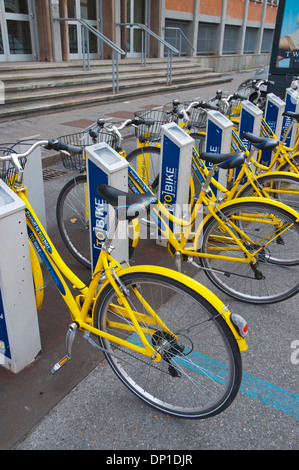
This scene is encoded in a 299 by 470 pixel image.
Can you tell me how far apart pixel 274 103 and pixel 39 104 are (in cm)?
570

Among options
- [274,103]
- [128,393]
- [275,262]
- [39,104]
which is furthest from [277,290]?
[39,104]

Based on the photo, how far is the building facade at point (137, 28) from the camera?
36.1 ft

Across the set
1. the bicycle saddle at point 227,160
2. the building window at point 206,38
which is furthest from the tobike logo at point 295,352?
the building window at point 206,38

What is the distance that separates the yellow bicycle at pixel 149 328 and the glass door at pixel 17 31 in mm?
9896

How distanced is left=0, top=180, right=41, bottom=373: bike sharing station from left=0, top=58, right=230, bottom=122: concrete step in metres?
6.82

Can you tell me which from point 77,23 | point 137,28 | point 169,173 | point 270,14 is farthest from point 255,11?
point 169,173

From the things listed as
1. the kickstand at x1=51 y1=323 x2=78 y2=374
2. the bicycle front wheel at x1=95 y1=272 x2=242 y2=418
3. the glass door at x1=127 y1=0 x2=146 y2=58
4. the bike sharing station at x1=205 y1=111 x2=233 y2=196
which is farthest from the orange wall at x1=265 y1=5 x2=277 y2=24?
the kickstand at x1=51 y1=323 x2=78 y2=374

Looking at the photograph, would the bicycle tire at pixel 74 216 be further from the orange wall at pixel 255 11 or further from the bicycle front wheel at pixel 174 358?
the orange wall at pixel 255 11

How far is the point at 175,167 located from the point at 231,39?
22.4 meters

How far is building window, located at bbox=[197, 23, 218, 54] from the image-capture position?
19689mm

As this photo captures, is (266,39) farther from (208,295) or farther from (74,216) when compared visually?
(208,295)

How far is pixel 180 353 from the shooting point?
2.15 m

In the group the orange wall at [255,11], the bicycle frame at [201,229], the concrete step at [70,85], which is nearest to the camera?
the bicycle frame at [201,229]
